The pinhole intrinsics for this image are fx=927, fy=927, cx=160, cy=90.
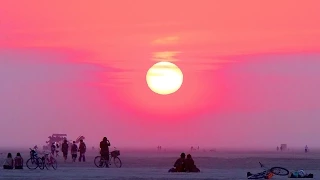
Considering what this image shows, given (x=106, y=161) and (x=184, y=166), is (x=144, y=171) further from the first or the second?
(x=106, y=161)

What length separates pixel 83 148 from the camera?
234 ft

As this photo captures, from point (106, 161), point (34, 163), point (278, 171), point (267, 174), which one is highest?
point (106, 161)

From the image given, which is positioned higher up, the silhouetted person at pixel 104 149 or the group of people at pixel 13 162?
→ the silhouetted person at pixel 104 149

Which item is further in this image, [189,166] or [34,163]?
[34,163]

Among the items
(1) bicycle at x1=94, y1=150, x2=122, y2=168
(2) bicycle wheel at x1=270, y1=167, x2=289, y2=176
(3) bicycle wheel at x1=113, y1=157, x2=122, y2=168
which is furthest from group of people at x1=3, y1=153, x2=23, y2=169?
(2) bicycle wheel at x1=270, y1=167, x2=289, y2=176

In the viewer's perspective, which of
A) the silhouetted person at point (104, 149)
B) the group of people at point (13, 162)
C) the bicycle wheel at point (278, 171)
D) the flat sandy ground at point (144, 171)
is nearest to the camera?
the flat sandy ground at point (144, 171)

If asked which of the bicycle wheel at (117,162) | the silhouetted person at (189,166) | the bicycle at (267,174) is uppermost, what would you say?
the bicycle wheel at (117,162)

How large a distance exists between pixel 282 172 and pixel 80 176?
10.6 meters

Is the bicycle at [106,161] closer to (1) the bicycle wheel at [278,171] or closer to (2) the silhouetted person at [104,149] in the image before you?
(2) the silhouetted person at [104,149]

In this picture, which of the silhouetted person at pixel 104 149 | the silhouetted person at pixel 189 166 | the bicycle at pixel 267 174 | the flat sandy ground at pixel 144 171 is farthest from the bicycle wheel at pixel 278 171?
the silhouetted person at pixel 104 149

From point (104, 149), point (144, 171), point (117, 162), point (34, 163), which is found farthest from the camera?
point (117, 162)

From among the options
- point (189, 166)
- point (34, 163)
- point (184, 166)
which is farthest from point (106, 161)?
point (189, 166)

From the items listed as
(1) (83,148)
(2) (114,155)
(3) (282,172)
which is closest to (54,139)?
(1) (83,148)

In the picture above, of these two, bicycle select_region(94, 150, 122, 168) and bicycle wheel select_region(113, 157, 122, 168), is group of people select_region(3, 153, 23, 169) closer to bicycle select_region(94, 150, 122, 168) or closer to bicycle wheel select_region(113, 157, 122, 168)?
bicycle select_region(94, 150, 122, 168)
